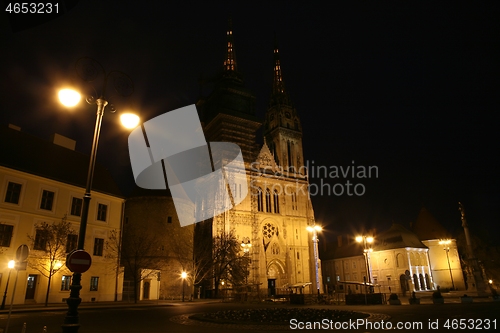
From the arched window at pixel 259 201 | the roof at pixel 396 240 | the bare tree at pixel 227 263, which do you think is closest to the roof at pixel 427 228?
the roof at pixel 396 240

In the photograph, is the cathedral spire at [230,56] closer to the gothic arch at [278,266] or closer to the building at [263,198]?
the building at [263,198]

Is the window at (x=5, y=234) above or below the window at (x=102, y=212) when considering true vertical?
below

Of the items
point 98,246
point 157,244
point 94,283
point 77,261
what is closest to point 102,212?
point 98,246

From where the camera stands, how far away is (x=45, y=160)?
87.9 ft

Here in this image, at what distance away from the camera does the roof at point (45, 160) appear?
2439 cm

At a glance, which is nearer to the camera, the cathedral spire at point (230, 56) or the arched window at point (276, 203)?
the arched window at point (276, 203)

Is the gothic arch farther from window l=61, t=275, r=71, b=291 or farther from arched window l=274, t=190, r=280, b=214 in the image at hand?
window l=61, t=275, r=71, b=291

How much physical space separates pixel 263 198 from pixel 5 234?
3326 cm

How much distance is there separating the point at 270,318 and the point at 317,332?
111 inches

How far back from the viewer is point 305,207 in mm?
52375

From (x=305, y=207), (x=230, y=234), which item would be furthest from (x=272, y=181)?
(x=230, y=234)

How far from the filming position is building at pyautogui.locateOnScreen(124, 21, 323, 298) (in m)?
45.2

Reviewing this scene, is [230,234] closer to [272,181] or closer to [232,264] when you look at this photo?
[232,264]

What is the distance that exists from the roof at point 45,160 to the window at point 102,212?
1.31 meters
